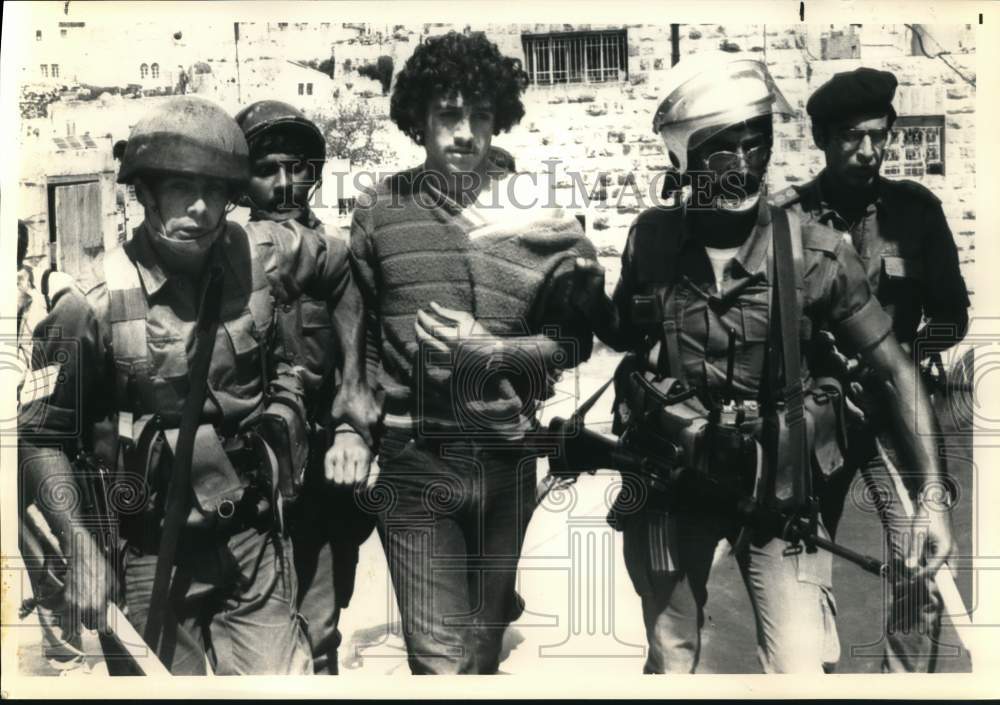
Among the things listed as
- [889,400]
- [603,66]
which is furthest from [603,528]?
[603,66]

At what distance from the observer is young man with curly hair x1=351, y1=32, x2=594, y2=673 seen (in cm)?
736

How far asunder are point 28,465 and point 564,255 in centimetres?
259

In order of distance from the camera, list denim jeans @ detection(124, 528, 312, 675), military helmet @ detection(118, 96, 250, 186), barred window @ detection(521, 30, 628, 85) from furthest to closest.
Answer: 1. barred window @ detection(521, 30, 628, 85)
2. denim jeans @ detection(124, 528, 312, 675)
3. military helmet @ detection(118, 96, 250, 186)

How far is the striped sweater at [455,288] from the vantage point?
7.36 meters

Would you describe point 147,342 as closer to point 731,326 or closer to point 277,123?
point 277,123

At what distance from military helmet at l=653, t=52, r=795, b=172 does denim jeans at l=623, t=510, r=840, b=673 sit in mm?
1683

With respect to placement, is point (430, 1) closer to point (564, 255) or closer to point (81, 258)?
point (564, 255)

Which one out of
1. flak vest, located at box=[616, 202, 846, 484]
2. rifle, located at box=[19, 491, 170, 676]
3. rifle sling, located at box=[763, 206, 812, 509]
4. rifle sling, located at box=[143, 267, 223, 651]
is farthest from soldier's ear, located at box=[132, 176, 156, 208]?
rifle sling, located at box=[763, 206, 812, 509]

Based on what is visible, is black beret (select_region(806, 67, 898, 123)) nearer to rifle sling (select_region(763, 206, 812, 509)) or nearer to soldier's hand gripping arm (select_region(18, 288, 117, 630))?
rifle sling (select_region(763, 206, 812, 509))

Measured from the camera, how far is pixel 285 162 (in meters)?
7.39

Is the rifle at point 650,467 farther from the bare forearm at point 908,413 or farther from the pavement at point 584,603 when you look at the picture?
the bare forearm at point 908,413

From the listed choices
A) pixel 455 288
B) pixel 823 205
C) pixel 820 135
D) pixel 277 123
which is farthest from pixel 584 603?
pixel 277 123

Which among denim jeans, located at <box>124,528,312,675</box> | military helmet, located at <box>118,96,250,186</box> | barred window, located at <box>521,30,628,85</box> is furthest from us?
barred window, located at <box>521,30,628,85</box>

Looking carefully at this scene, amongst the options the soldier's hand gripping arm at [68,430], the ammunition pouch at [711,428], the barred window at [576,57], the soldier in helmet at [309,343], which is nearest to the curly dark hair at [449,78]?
the barred window at [576,57]
